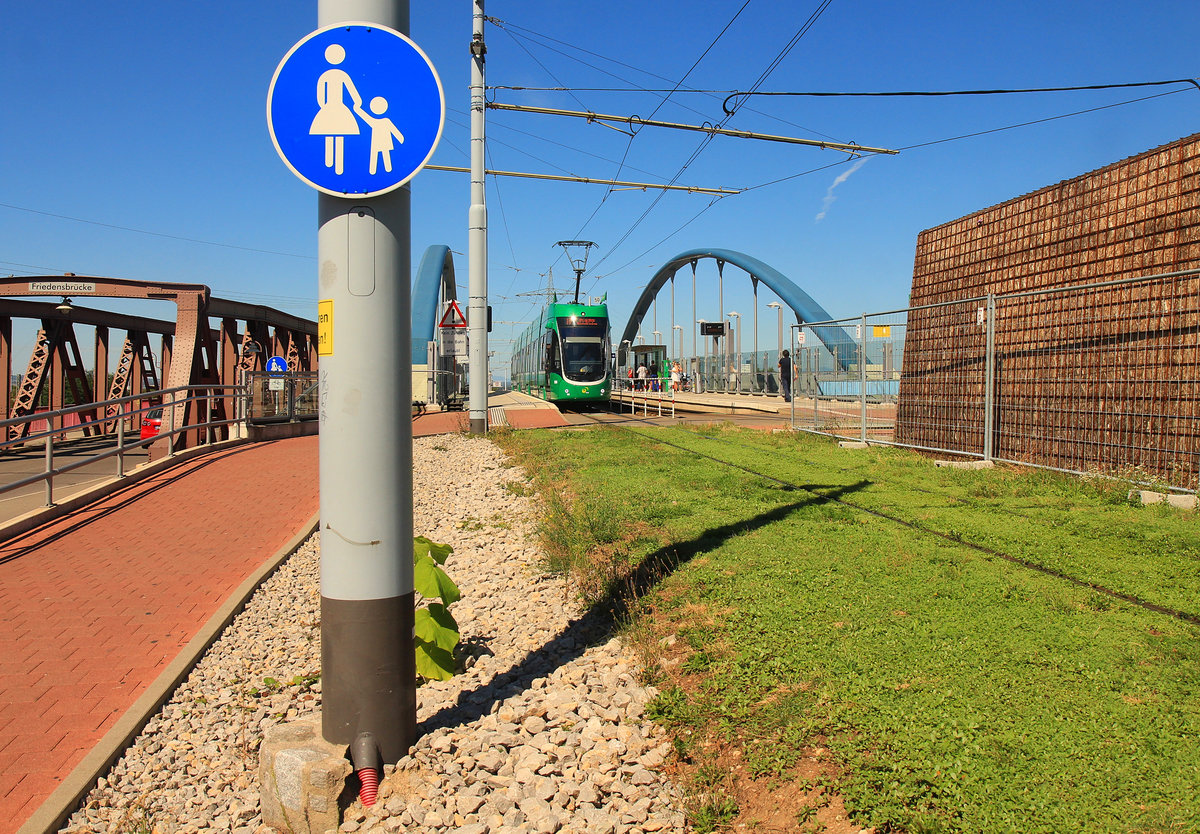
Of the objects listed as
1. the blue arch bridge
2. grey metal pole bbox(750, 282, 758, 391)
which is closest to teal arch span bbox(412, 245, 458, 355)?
the blue arch bridge

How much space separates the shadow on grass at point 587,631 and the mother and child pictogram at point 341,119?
2.37 m

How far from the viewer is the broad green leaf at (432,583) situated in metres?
3.90

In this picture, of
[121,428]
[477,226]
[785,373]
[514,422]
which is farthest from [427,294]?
[121,428]

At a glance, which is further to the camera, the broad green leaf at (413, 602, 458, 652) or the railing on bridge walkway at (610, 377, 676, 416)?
the railing on bridge walkway at (610, 377, 676, 416)

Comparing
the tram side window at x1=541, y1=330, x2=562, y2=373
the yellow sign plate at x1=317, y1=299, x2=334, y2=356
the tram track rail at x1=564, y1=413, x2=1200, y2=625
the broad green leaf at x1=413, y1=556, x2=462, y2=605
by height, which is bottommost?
the tram track rail at x1=564, y1=413, x2=1200, y2=625

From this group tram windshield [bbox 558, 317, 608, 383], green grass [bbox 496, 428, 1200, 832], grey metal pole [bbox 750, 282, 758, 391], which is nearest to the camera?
green grass [bbox 496, 428, 1200, 832]

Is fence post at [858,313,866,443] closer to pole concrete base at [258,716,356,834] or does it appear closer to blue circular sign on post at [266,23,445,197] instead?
blue circular sign on post at [266,23,445,197]

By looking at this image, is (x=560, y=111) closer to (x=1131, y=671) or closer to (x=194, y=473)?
(x=194, y=473)

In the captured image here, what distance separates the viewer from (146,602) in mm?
5609

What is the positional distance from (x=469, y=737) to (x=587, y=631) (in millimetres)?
1379

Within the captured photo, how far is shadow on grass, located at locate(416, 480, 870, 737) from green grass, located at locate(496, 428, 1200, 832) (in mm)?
36

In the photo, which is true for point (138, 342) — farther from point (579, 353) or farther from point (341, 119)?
point (341, 119)

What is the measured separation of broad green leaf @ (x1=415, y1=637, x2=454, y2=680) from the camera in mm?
3936

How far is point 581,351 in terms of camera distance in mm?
28828
